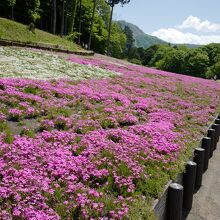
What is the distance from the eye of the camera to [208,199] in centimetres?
1271

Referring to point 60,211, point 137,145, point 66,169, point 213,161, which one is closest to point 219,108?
point 213,161

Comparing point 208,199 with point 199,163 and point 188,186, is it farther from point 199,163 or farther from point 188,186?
point 188,186

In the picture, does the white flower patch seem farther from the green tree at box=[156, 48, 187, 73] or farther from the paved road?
the green tree at box=[156, 48, 187, 73]

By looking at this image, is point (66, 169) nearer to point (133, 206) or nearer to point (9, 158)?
point (9, 158)

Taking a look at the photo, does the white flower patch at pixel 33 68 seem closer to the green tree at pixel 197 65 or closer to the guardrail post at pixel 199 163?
the guardrail post at pixel 199 163

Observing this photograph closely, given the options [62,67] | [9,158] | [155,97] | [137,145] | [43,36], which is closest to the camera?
[9,158]

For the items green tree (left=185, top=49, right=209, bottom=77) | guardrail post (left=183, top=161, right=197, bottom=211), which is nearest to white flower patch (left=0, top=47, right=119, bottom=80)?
guardrail post (left=183, top=161, right=197, bottom=211)

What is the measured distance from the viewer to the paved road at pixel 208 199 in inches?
450

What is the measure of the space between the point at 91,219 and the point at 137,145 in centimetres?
535

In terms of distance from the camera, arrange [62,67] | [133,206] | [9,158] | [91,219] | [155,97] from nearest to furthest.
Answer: [91,219] → [133,206] → [9,158] → [155,97] → [62,67]

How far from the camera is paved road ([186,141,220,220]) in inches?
450

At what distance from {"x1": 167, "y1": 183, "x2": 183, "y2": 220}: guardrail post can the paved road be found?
5.58ft

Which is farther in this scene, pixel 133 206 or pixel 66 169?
pixel 66 169

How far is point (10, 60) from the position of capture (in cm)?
2689
